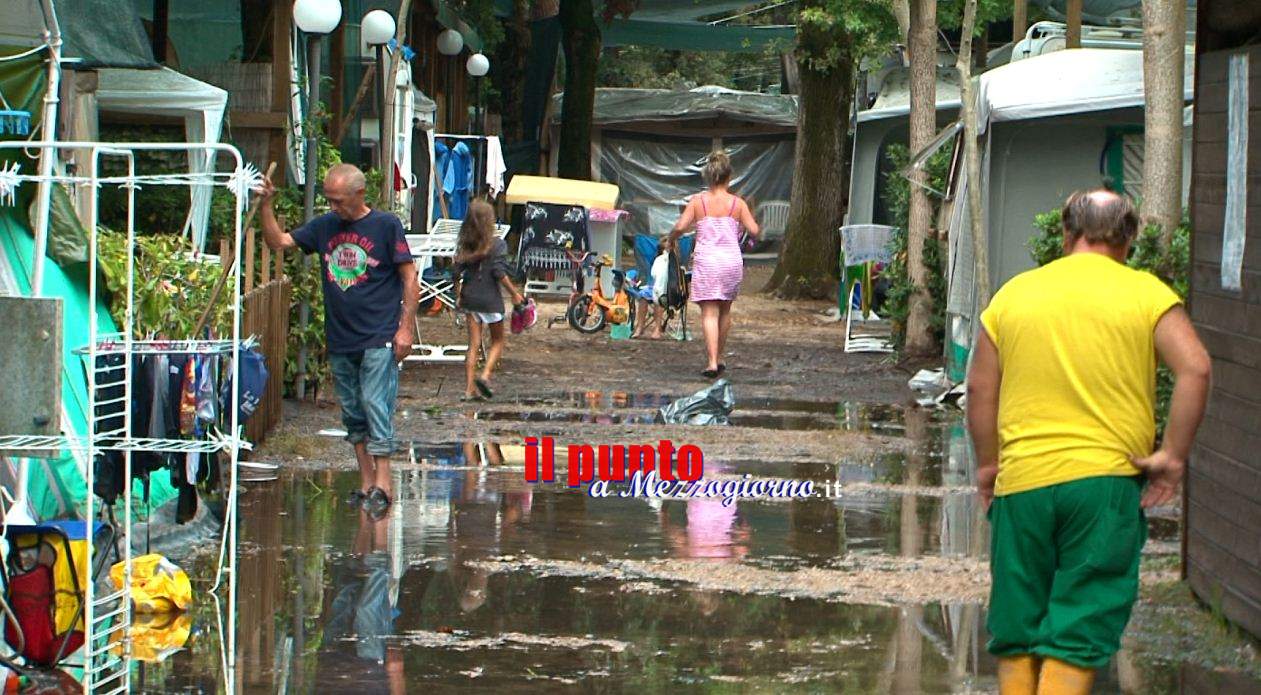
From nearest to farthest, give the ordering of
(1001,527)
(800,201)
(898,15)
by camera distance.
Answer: (1001,527), (898,15), (800,201)

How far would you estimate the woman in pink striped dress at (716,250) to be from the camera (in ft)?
47.5

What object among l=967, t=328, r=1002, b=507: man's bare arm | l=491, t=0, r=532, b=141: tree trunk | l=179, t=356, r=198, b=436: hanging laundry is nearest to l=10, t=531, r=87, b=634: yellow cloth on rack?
l=179, t=356, r=198, b=436: hanging laundry

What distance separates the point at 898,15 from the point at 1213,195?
9885mm

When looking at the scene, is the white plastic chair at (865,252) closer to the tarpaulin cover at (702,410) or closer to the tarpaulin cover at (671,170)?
the tarpaulin cover at (702,410)

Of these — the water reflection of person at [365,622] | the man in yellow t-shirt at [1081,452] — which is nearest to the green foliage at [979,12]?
the water reflection of person at [365,622]

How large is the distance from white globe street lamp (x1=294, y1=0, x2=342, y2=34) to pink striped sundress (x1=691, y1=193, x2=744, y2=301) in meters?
3.78

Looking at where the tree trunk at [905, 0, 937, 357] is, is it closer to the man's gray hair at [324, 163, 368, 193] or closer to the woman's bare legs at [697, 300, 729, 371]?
the woman's bare legs at [697, 300, 729, 371]

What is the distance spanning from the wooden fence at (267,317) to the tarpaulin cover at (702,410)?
2.66 m

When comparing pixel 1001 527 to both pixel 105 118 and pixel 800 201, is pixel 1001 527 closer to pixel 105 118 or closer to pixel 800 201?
pixel 105 118

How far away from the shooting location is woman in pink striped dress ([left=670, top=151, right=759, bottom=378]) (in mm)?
14492

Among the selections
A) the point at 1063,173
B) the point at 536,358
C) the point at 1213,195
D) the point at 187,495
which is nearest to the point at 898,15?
the point at 1063,173

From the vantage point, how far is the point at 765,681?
579 cm

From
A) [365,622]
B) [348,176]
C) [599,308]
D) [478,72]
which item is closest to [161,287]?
[348,176]

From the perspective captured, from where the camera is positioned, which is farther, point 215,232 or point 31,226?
point 215,232
